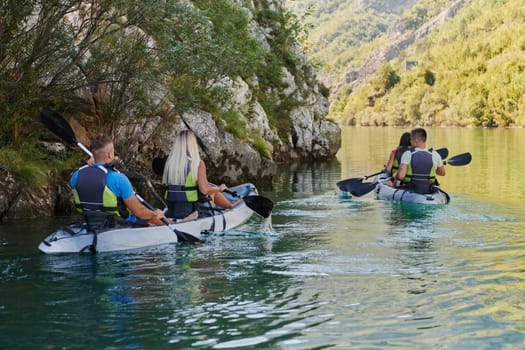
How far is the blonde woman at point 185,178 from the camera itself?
10523 millimetres

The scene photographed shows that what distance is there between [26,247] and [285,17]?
81.1 feet

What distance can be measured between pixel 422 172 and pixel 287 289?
805 cm

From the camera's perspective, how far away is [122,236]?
946 centimetres

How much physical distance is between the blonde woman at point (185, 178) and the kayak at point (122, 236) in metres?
0.29

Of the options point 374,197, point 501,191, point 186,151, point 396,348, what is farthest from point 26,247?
point 501,191

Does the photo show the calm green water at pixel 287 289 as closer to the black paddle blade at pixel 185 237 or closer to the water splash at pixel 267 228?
the water splash at pixel 267 228

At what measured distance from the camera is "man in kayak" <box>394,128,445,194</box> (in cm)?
1455

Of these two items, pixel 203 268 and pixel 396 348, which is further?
pixel 203 268

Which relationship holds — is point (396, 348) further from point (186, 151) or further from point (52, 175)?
point (52, 175)

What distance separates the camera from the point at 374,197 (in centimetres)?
1658

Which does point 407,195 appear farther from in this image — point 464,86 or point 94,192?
point 464,86

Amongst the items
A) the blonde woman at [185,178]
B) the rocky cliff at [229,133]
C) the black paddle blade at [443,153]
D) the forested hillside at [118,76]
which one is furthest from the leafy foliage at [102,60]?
the black paddle blade at [443,153]

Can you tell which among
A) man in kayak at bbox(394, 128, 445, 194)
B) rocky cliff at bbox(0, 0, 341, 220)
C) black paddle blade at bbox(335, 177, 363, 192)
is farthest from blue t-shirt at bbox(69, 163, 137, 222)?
black paddle blade at bbox(335, 177, 363, 192)

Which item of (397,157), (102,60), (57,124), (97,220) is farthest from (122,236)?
(397,157)
